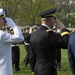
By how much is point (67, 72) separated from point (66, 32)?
284 inches

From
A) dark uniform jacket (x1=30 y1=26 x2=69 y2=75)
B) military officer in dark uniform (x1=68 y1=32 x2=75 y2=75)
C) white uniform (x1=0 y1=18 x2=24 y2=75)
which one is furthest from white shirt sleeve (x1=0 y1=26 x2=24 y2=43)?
military officer in dark uniform (x1=68 y1=32 x2=75 y2=75)

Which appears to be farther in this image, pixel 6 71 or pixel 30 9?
pixel 30 9

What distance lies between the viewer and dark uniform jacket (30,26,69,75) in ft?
22.5

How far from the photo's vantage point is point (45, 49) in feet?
22.8

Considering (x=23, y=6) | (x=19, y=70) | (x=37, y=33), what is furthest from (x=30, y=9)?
(x=37, y=33)

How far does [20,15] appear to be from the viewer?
181 ft

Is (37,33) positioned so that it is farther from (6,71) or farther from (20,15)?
(20,15)

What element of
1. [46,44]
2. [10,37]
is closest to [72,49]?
[10,37]

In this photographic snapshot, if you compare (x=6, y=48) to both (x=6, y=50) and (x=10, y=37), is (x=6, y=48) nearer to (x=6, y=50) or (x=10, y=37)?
(x=6, y=50)

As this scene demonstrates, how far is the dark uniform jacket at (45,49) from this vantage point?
22.5ft

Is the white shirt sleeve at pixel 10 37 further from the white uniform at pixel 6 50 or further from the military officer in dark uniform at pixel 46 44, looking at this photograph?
the military officer in dark uniform at pixel 46 44

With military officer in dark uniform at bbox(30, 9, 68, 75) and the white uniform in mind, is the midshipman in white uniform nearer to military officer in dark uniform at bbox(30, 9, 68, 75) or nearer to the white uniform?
the white uniform

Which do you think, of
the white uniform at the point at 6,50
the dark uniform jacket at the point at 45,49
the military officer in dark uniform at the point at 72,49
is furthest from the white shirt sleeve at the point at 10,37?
the military officer in dark uniform at the point at 72,49

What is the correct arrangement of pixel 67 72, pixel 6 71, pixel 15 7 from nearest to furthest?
pixel 6 71
pixel 67 72
pixel 15 7
